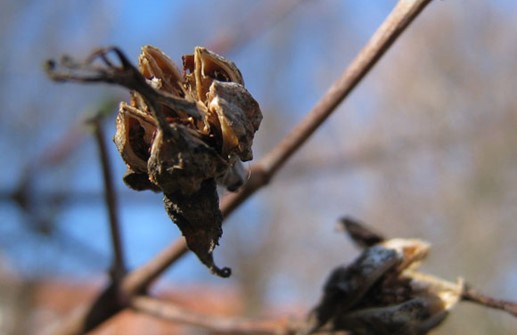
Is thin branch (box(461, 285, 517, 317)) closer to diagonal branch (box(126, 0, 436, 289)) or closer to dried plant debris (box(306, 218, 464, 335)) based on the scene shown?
dried plant debris (box(306, 218, 464, 335))

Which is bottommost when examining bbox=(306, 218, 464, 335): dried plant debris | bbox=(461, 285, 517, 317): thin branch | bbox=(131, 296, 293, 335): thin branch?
bbox=(131, 296, 293, 335): thin branch

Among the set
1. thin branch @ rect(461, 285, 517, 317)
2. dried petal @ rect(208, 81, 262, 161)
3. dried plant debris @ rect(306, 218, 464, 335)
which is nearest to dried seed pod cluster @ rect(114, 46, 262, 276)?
Result: dried petal @ rect(208, 81, 262, 161)

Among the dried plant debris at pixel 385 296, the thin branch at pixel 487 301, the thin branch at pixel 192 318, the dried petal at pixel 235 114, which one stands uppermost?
the dried petal at pixel 235 114

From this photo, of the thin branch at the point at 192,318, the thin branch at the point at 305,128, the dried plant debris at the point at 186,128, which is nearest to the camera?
the dried plant debris at the point at 186,128

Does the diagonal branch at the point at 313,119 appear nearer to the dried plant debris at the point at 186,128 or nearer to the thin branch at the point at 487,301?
the dried plant debris at the point at 186,128

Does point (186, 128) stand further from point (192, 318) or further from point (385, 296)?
point (192, 318)

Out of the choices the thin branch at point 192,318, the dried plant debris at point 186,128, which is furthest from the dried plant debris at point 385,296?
the dried plant debris at point 186,128
